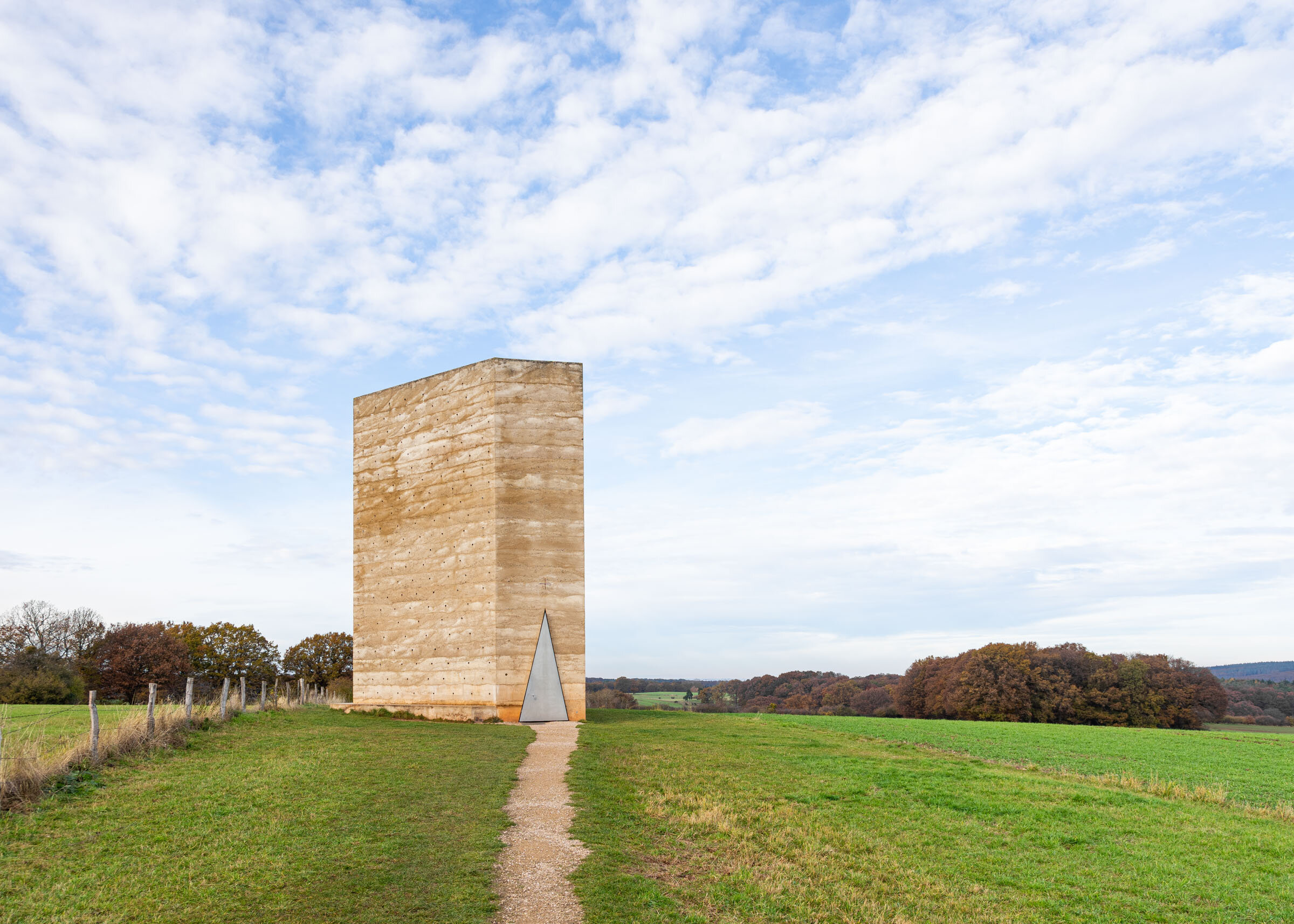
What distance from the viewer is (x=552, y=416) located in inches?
1233

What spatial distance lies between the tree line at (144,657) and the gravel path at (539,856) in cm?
3207

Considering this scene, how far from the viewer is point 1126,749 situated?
1011 inches

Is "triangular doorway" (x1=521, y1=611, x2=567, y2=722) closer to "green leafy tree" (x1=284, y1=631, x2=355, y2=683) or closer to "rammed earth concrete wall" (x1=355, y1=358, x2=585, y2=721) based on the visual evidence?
"rammed earth concrete wall" (x1=355, y1=358, x2=585, y2=721)

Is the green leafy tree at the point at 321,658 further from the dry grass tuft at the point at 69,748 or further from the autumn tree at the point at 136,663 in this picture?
the dry grass tuft at the point at 69,748

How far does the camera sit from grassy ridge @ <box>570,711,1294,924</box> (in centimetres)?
868

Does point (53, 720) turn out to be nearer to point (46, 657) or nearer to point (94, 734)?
point (94, 734)

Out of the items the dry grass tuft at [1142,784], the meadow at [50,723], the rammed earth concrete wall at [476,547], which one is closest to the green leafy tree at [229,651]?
the rammed earth concrete wall at [476,547]

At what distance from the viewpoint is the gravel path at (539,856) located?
7.51 m

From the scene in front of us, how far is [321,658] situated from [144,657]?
10250 millimetres

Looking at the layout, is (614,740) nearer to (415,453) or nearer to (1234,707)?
(415,453)

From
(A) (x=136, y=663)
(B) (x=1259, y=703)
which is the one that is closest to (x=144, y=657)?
(A) (x=136, y=663)

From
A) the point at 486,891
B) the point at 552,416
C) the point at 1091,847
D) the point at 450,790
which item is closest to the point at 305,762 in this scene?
the point at 450,790

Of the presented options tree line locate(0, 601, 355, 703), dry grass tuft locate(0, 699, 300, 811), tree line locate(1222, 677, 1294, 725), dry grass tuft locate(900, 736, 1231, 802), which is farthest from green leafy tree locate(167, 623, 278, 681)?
tree line locate(1222, 677, 1294, 725)

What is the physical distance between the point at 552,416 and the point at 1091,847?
23264 mm
